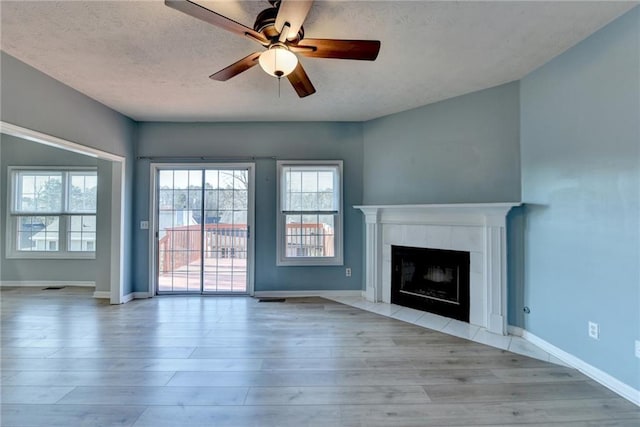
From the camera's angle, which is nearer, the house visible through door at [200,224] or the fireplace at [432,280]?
the fireplace at [432,280]

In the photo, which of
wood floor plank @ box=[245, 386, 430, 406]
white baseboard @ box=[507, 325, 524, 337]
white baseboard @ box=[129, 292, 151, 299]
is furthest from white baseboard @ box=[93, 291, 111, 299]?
white baseboard @ box=[507, 325, 524, 337]

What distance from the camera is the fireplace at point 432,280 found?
3502 mm

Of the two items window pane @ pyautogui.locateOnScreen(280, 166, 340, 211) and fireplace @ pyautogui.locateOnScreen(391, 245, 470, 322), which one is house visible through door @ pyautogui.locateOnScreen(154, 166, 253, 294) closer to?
window pane @ pyautogui.locateOnScreen(280, 166, 340, 211)

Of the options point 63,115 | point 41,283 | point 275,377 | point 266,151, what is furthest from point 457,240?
point 41,283

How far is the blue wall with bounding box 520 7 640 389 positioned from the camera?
6.73 feet

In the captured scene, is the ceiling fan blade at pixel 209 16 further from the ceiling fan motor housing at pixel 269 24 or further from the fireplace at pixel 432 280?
the fireplace at pixel 432 280

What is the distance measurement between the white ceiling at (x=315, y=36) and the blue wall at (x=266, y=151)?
74cm

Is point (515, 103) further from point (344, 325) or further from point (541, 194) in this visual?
point (344, 325)

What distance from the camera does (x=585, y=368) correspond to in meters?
2.35

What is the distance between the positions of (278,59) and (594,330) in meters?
3.10

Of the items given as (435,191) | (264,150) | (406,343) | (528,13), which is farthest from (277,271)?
(528,13)

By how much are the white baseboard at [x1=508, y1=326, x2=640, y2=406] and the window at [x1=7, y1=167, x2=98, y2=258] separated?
6518mm

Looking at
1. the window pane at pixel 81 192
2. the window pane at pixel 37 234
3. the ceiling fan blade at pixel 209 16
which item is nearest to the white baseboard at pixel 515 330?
the ceiling fan blade at pixel 209 16

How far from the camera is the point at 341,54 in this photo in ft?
6.47
